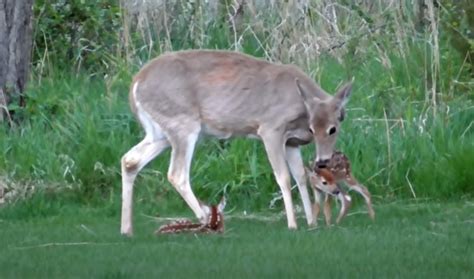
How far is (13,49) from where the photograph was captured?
47.9 feet

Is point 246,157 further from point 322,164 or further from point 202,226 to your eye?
point 202,226

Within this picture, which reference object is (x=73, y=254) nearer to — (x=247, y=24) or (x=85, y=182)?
(x=85, y=182)

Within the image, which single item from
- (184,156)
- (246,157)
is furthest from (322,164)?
(246,157)

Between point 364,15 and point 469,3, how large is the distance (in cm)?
194

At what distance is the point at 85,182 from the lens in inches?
526

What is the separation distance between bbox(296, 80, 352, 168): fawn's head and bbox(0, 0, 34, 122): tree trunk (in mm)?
4154

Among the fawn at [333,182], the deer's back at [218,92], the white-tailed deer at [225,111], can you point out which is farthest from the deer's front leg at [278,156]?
the fawn at [333,182]

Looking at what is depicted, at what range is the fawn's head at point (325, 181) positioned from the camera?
11.0 m

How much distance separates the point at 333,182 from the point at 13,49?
4.80m

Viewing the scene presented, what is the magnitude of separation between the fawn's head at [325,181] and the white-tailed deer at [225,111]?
0.53ft

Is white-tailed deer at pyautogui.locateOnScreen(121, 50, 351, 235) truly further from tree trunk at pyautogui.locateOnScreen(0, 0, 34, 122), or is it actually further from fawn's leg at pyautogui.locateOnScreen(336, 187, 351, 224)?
tree trunk at pyautogui.locateOnScreen(0, 0, 34, 122)

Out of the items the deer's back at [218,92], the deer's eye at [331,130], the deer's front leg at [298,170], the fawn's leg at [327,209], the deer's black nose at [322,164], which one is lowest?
the fawn's leg at [327,209]

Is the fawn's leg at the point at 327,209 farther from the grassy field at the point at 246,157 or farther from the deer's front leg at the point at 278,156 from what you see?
the deer's front leg at the point at 278,156

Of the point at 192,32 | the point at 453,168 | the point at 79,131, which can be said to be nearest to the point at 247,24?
the point at 192,32
